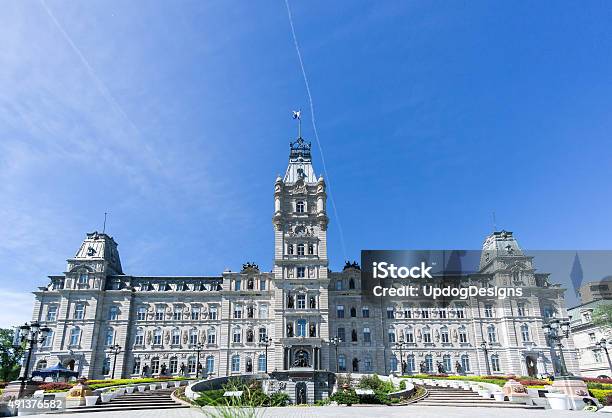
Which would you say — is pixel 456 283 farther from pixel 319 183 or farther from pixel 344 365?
pixel 319 183

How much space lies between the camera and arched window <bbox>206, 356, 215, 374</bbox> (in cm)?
6009

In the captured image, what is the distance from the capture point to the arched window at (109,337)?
6081 cm

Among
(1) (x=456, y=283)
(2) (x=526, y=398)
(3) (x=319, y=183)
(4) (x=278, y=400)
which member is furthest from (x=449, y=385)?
(3) (x=319, y=183)

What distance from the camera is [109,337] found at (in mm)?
61125

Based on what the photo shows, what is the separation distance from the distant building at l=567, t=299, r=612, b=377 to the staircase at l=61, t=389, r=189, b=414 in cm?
5574

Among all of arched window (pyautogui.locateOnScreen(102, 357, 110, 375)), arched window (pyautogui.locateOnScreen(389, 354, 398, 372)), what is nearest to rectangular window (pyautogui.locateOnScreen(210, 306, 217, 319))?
arched window (pyautogui.locateOnScreen(102, 357, 110, 375))

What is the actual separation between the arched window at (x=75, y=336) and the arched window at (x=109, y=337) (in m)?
3.49

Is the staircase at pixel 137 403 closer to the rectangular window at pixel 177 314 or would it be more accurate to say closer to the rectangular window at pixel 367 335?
the rectangular window at pixel 177 314

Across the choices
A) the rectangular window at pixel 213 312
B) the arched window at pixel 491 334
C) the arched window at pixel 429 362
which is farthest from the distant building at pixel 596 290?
the rectangular window at pixel 213 312

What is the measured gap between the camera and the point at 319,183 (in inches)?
2564

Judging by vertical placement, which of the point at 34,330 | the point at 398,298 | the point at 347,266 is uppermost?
the point at 347,266

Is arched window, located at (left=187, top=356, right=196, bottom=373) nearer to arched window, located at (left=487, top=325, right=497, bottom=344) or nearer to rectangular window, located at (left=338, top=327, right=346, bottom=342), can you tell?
rectangular window, located at (left=338, top=327, right=346, bottom=342)

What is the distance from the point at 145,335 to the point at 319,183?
111ft

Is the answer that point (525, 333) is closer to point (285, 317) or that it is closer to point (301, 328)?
point (301, 328)
